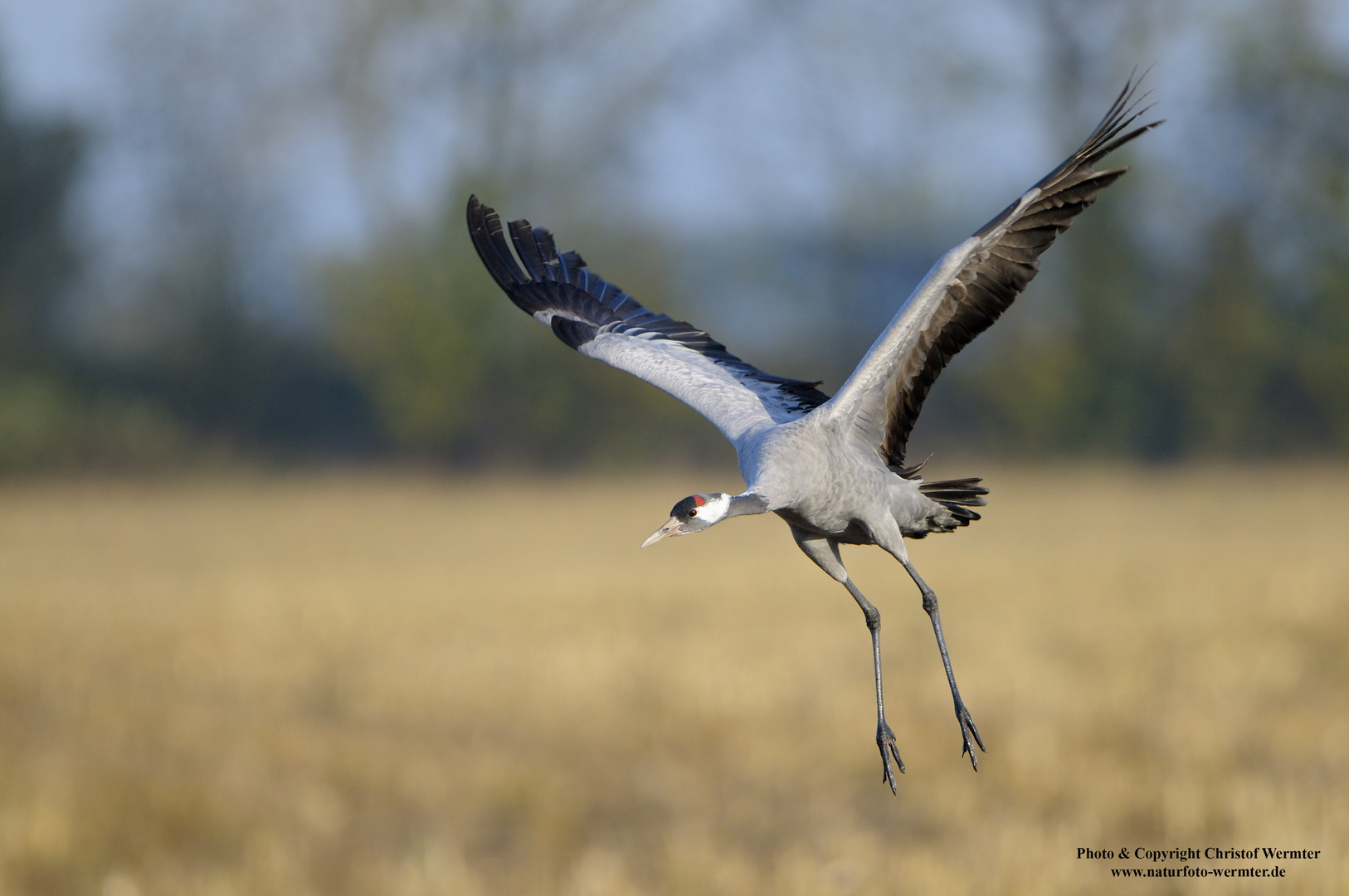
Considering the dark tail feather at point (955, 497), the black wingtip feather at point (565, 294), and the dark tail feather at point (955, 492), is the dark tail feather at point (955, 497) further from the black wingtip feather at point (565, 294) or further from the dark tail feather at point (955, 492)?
the black wingtip feather at point (565, 294)

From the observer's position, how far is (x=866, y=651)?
1408 cm

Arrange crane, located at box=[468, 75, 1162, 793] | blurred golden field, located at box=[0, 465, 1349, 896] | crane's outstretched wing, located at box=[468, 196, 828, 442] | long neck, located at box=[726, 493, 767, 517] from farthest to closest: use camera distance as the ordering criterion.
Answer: blurred golden field, located at box=[0, 465, 1349, 896]
crane's outstretched wing, located at box=[468, 196, 828, 442]
crane, located at box=[468, 75, 1162, 793]
long neck, located at box=[726, 493, 767, 517]

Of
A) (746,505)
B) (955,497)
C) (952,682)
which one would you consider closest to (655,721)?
(955,497)

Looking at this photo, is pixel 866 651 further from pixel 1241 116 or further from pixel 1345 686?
pixel 1241 116

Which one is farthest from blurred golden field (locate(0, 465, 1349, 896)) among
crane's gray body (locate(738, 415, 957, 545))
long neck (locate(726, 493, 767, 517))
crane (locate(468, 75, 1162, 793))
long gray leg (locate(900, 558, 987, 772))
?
long neck (locate(726, 493, 767, 517))

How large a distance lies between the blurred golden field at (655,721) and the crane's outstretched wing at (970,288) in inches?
225

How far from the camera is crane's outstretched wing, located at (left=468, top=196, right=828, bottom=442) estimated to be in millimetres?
3613

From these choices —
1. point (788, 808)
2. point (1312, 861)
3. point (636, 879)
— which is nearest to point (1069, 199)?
point (1312, 861)

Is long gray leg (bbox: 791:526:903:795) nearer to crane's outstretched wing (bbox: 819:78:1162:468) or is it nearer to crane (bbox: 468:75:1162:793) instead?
crane (bbox: 468:75:1162:793)

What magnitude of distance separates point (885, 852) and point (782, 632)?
527cm

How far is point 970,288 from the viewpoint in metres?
3.21

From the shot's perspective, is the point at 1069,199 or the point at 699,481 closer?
the point at 1069,199

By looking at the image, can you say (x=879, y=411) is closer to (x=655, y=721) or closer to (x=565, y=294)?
(x=565, y=294)

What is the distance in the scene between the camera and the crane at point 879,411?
276cm
